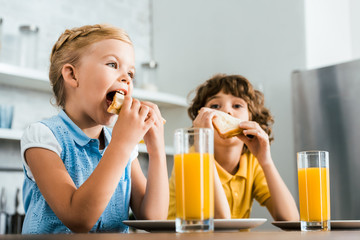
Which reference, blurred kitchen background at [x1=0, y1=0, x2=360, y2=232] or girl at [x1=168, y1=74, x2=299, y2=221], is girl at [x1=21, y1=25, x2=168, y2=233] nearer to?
girl at [x1=168, y1=74, x2=299, y2=221]

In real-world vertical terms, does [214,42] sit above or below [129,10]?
below

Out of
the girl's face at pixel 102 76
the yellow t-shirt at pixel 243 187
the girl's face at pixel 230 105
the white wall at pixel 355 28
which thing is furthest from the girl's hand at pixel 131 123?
the white wall at pixel 355 28

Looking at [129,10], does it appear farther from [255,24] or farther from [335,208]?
[335,208]

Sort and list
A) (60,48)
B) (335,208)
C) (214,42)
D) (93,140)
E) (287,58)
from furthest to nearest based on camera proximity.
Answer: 1. (214,42)
2. (287,58)
3. (335,208)
4. (60,48)
5. (93,140)

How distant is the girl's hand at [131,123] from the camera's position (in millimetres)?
1109

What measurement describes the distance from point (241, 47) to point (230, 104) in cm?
141

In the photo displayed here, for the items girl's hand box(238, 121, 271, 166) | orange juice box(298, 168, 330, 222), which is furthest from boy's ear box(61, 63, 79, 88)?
orange juice box(298, 168, 330, 222)

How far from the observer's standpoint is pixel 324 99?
288 centimetres

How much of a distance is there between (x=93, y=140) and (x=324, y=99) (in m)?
1.91

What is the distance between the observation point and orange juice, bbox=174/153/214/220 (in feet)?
2.45

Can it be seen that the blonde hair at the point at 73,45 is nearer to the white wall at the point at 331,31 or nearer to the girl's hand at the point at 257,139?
the girl's hand at the point at 257,139

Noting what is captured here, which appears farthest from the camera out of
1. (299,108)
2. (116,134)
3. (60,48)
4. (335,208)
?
(299,108)

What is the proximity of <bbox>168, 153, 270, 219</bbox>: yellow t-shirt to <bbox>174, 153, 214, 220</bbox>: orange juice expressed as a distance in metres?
1.15

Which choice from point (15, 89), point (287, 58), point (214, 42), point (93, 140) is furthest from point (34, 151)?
point (214, 42)
